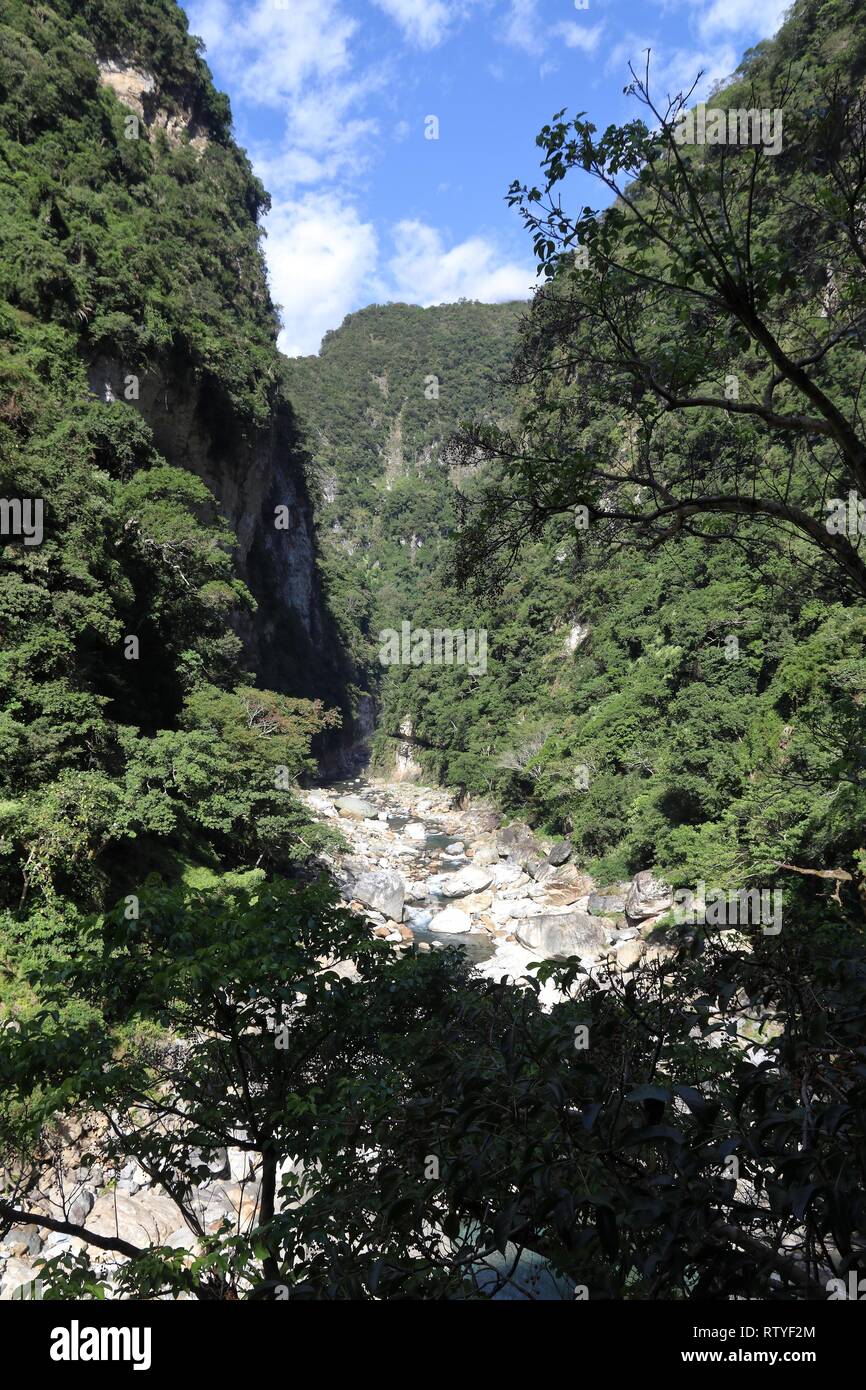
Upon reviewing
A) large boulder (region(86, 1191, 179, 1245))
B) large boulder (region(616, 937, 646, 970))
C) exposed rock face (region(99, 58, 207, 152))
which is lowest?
large boulder (region(616, 937, 646, 970))

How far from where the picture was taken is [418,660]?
5200 cm

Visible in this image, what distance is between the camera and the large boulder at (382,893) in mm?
19359

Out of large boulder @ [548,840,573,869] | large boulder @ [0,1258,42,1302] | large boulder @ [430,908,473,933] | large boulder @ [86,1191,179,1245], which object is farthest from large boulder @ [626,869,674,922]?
large boulder @ [0,1258,42,1302]

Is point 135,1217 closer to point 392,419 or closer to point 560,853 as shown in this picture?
point 560,853

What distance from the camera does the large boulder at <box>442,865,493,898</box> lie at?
2272cm

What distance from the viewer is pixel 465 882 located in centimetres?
2320

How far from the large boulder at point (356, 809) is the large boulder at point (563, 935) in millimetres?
16214

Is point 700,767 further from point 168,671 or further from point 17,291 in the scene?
point 17,291

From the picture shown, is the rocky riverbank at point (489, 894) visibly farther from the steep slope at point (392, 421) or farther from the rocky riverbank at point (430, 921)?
the steep slope at point (392, 421)

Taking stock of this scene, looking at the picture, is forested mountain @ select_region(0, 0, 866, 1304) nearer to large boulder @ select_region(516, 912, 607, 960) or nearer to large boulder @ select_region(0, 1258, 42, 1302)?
large boulder @ select_region(516, 912, 607, 960)

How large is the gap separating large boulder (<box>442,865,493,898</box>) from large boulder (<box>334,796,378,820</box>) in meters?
9.91

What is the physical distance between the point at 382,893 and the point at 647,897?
24.1 ft

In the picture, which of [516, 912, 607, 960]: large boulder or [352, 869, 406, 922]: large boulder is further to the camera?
[352, 869, 406, 922]: large boulder
